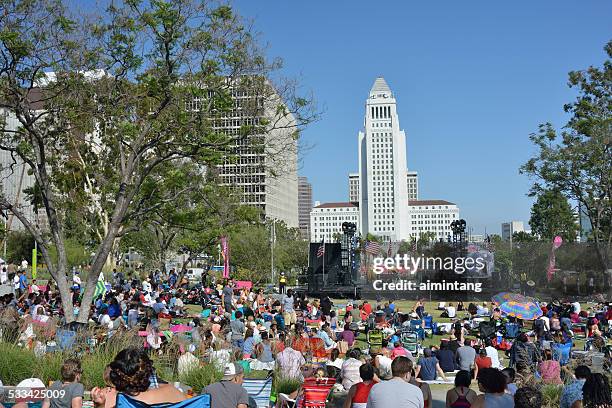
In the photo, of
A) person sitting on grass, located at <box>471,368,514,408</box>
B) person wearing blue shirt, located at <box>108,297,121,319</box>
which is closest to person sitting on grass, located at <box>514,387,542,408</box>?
person sitting on grass, located at <box>471,368,514,408</box>

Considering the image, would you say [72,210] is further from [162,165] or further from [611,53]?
[611,53]

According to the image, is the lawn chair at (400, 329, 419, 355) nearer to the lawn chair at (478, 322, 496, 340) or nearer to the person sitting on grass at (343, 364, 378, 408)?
the lawn chair at (478, 322, 496, 340)

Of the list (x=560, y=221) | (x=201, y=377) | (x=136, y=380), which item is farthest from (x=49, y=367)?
(x=560, y=221)

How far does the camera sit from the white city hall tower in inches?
7436

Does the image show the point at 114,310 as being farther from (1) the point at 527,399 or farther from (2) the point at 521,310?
(1) the point at 527,399

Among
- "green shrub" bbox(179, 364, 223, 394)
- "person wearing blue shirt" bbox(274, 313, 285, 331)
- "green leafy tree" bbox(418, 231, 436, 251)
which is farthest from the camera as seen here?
"green leafy tree" bbox(418, 231, 436, 251)

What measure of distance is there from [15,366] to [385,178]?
182852 mm

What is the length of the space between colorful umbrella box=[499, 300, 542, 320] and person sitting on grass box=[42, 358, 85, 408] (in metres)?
15.1

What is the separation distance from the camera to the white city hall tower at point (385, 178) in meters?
189

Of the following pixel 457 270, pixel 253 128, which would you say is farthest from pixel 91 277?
pixel 457 270

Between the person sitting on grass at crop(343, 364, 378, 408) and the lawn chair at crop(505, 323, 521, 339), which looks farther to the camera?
the lawn chair at crop(505, 323, 521, 339)

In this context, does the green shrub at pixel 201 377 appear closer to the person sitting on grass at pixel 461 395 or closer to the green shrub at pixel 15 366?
the green shrub at pixel 15 366

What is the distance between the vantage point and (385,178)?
190 meters

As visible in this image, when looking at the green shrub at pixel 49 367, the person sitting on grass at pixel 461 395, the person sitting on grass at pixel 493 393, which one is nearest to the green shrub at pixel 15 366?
the green shrub at pixel 49 367
